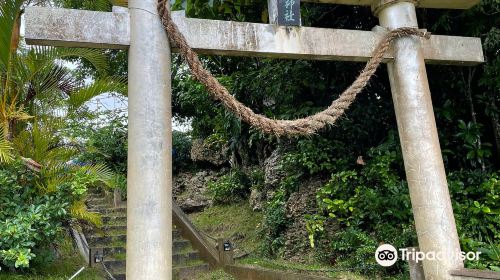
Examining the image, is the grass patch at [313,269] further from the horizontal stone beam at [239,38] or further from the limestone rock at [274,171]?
the horizontal stone beam at [239,38]

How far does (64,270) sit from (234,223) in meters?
4.51

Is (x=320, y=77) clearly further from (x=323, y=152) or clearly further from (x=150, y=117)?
(x=150, y=117)

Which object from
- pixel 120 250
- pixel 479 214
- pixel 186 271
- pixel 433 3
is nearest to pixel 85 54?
pixel 120 250

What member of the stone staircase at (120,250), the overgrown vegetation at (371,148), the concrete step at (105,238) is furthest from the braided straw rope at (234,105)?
the concrete step at (105,238)

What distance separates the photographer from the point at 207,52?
10.7 feet

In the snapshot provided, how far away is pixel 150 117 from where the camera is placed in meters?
2.84

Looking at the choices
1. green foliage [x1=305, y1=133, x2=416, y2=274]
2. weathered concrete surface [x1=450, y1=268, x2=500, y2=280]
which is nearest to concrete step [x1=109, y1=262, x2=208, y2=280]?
green foliage [x1=305, y1=133, x2=416, y2=274]

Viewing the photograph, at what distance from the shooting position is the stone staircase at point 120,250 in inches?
225

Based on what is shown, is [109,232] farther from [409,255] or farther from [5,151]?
[409,255]

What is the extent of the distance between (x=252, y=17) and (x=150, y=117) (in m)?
3.22

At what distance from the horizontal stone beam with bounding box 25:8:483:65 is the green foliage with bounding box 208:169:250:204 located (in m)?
5.97

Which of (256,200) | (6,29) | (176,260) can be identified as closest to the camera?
(6,29)

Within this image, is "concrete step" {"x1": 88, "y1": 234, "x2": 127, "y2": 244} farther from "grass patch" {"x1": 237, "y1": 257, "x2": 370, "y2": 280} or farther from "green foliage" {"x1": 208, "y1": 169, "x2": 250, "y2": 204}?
"green foliage" {"x1": 208, "y1": 169, "x2": 250, "y2": 204}

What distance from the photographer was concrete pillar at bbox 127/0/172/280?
2.68m
